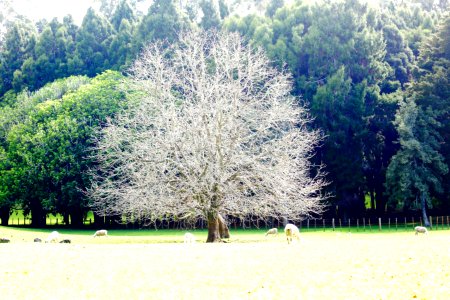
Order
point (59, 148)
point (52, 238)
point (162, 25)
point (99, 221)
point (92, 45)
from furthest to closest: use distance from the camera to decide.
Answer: point (92, 45) < point (162, 25) < point (99, 221) < point (59, 148) < point (52, 238)

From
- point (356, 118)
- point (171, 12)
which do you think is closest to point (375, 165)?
point (356, 118)

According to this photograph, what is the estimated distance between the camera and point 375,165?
4522 centimetres

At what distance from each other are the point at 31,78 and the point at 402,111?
34.7 metres

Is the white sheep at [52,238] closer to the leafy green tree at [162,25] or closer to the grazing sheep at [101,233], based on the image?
the grazing sheep at [101,233]

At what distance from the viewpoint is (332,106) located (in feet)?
145

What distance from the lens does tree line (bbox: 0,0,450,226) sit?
41156 mm

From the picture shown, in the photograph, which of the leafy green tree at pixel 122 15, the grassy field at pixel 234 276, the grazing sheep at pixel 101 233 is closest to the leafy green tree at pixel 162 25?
the leafy green tree at pixel 122 15

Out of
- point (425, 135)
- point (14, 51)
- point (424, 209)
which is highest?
point (14, 51)

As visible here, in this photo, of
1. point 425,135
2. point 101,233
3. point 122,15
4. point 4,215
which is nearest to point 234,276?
point 101,233

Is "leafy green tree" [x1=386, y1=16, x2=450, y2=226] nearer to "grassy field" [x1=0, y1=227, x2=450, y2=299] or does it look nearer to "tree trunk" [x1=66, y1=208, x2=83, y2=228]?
"tree trunk" [x1=66, y1=208, x2=83, y2=228]

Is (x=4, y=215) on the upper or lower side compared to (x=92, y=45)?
lower

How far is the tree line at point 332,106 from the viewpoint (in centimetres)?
4116

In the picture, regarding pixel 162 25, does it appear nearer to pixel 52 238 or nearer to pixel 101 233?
pixel 101 233

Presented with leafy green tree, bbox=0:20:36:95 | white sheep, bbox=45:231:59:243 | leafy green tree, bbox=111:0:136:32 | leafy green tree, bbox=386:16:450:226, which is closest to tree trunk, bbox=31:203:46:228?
leafy green tree, bbox=0:20:36:95
